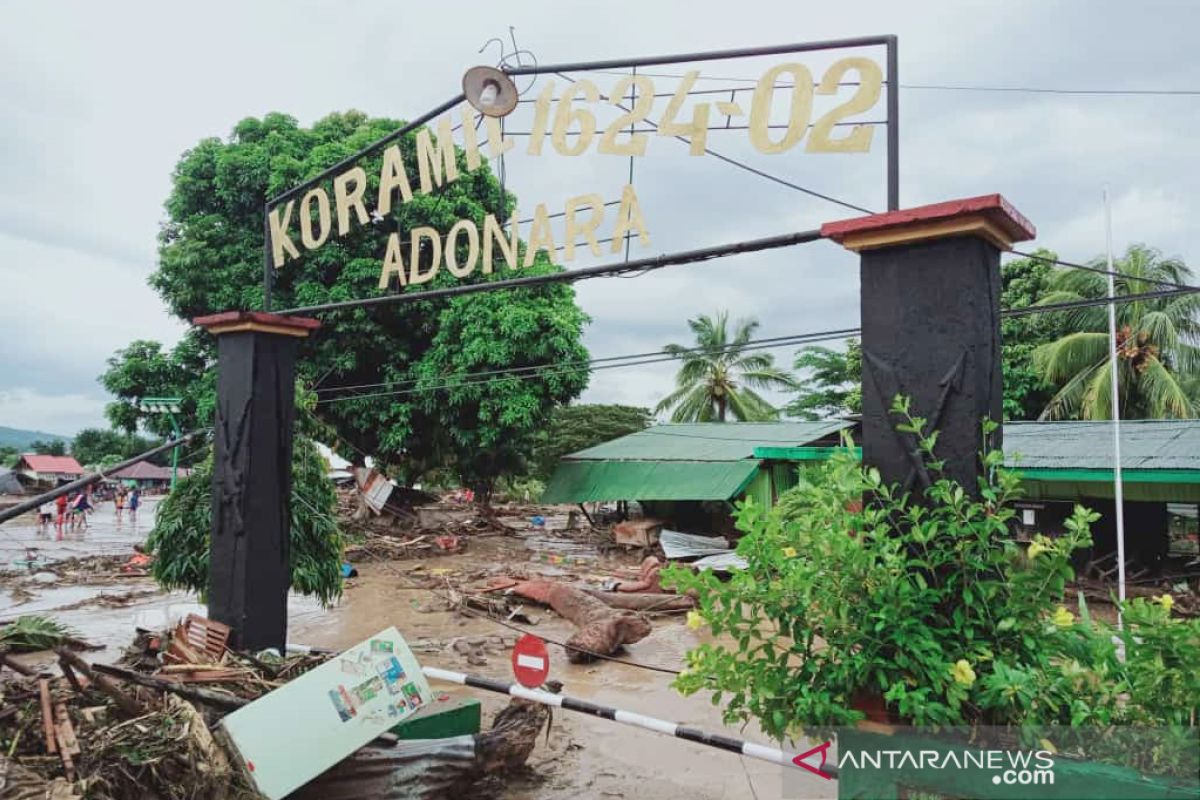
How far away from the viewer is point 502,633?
504 inches

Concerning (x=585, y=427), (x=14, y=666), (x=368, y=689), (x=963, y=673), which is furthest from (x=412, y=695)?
(x=585, y=427)

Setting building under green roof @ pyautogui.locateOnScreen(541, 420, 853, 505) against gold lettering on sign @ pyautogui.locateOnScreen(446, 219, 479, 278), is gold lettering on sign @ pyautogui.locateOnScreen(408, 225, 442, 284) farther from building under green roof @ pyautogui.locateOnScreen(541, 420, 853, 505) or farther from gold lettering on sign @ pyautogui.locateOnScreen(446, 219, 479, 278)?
building under green roof @ pyautogui.locateOnScreen(541, 420, 853, 505)

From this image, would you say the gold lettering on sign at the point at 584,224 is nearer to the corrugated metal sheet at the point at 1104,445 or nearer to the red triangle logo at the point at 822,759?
the red triangle logo at the point at 822,759

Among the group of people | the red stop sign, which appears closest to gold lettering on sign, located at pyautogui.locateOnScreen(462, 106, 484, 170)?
the red stop sign

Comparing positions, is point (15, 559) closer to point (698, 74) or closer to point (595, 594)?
point (595, 594)

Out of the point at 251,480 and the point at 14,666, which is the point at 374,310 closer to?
the point at 251,480

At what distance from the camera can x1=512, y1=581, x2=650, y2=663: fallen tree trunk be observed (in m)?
11.2

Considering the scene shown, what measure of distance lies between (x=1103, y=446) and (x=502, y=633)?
11969 millimetres

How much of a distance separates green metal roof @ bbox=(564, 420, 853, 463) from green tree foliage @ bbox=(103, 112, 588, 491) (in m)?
3.02

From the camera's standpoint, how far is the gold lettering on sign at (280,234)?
7.11 m

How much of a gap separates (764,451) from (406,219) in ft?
Answer: 35.5

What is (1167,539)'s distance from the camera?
1559 centimetres

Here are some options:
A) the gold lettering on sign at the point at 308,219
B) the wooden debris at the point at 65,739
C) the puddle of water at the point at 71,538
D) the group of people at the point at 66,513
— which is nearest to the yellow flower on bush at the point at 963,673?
the wooden debris at the point at 65,739

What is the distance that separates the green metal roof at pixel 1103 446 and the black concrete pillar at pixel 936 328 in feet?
34.4
